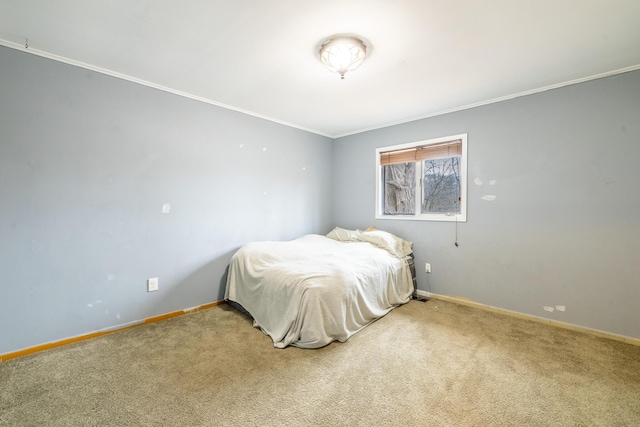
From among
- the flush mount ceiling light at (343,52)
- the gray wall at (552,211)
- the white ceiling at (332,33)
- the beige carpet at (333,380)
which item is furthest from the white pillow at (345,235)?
the flush mount ceiling light at (343,52)

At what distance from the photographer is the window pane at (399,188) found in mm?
3656

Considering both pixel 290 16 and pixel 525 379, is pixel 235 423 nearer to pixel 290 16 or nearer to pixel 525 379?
pixel 525 379

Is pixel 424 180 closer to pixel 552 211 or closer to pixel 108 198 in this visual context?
pixel 552 211

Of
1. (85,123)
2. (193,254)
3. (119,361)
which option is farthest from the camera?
(193,254)

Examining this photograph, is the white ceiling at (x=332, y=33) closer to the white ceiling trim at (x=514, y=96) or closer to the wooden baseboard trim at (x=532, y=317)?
the white ceiling trim at (x=514, y=96)

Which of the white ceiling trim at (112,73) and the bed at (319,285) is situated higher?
the white ceiling trim at (112,73)

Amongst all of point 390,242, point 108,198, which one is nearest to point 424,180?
point 390,242

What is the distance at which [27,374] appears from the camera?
1.78 meters

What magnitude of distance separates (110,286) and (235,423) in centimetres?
179

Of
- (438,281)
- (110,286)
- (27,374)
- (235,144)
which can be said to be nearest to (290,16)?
(235,144)

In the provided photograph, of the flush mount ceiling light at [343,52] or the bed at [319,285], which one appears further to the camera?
the bed at [319,285]

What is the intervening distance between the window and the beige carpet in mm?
1437

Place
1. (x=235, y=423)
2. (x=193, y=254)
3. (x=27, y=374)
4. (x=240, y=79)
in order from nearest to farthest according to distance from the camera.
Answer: (x=235, y=423)
(x=27, y=374)
(x=240, y=79)
(x=193, y=254)

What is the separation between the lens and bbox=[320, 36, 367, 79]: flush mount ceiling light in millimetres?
1865
